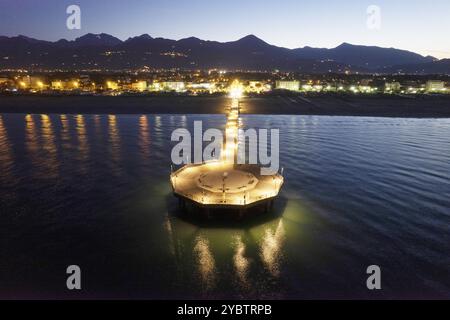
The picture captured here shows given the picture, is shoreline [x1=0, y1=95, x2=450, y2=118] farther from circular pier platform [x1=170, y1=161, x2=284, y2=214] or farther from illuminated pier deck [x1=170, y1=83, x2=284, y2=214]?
circular pier platform [x1=170, y1=161, x2=284, y2=214]

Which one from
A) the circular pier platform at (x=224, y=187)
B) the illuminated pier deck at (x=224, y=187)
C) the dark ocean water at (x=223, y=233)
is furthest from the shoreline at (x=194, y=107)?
the circular pier platform at (x=224, y=187)

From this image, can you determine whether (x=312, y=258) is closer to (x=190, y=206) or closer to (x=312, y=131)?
(x=190, y=206)

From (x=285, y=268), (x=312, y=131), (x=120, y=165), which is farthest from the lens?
(x=312, y=131)

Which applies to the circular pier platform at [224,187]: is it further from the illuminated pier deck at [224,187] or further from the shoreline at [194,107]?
the shoreline at [194,107]

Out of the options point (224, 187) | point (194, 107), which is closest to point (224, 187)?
point (224, 187)

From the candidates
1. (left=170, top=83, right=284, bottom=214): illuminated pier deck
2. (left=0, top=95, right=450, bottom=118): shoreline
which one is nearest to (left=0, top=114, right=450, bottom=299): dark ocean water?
(left=170, top=83, right=284, bottom=214): illuminated pier deck
